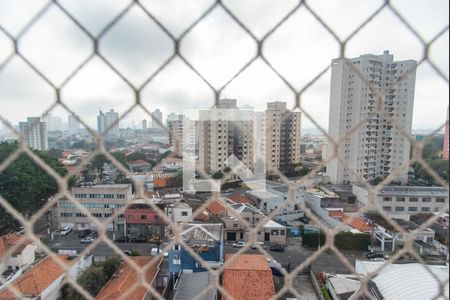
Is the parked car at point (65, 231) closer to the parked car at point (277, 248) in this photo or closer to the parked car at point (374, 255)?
the parked car at point (277, 248)

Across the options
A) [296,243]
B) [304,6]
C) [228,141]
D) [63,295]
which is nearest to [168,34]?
[304,6]

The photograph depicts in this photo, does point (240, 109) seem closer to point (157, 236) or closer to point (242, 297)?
point (242, 297)

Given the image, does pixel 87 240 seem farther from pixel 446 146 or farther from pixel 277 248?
pixel 446 146

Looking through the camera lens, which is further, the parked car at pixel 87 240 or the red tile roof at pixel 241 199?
the red tile roof at pixel 241 199

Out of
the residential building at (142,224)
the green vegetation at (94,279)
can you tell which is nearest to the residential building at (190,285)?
the green vegetation at (94,279)

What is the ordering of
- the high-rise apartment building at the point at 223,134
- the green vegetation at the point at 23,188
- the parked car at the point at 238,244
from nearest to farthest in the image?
the high-rise apartment building at the point at 223,134 → the green vegetation at the point at 23,188 → the parked car at the point at 238,244

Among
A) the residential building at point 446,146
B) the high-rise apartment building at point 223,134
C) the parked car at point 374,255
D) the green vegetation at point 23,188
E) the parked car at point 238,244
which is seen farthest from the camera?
the parked car at point 238,244

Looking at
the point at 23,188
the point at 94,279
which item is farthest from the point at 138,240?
the point at 23,188
